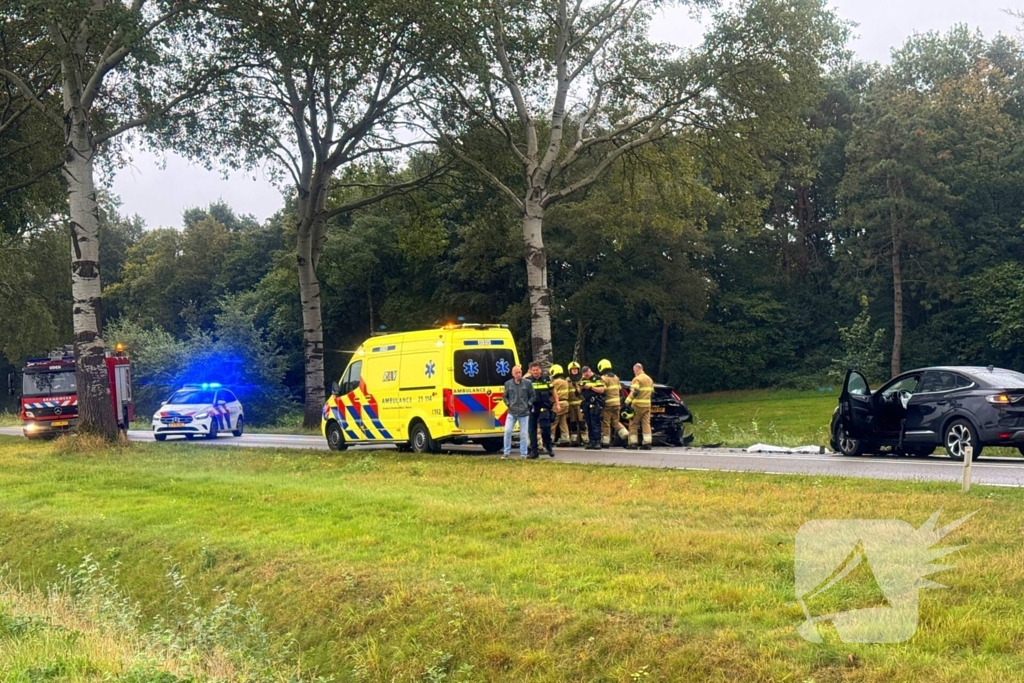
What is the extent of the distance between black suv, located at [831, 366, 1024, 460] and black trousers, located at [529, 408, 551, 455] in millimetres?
5118

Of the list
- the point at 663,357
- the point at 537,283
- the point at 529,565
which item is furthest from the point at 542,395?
the point at 663,357

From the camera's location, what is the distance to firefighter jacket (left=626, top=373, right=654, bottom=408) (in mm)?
19625

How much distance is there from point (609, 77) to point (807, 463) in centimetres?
1433

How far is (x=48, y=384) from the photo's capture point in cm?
2994

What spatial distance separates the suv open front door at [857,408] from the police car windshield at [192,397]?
1979 cm

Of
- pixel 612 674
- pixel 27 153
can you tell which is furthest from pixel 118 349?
pixel 612 674

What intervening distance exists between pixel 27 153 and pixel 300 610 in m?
23.9

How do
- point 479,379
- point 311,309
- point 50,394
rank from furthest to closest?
point 311,309, point 50,394, point 479,379

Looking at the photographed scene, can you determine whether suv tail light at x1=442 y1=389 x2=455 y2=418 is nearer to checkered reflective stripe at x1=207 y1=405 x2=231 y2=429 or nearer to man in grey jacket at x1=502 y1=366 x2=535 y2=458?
man in grey jacket at x1=502 y1=366 x2=535 y2=458

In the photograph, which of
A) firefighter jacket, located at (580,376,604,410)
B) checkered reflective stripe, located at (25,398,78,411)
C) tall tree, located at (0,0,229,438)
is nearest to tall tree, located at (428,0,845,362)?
firefighter jacket, located at (580,376,604,410)

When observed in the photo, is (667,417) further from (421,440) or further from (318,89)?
(318,89)

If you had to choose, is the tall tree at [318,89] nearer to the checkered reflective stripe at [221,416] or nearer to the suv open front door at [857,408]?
the checkered reflective stripe at [221,416]

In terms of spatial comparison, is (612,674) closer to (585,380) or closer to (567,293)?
(585,380)

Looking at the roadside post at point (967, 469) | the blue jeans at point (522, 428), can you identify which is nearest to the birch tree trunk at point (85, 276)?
the blue jeans at point (522, 428)
